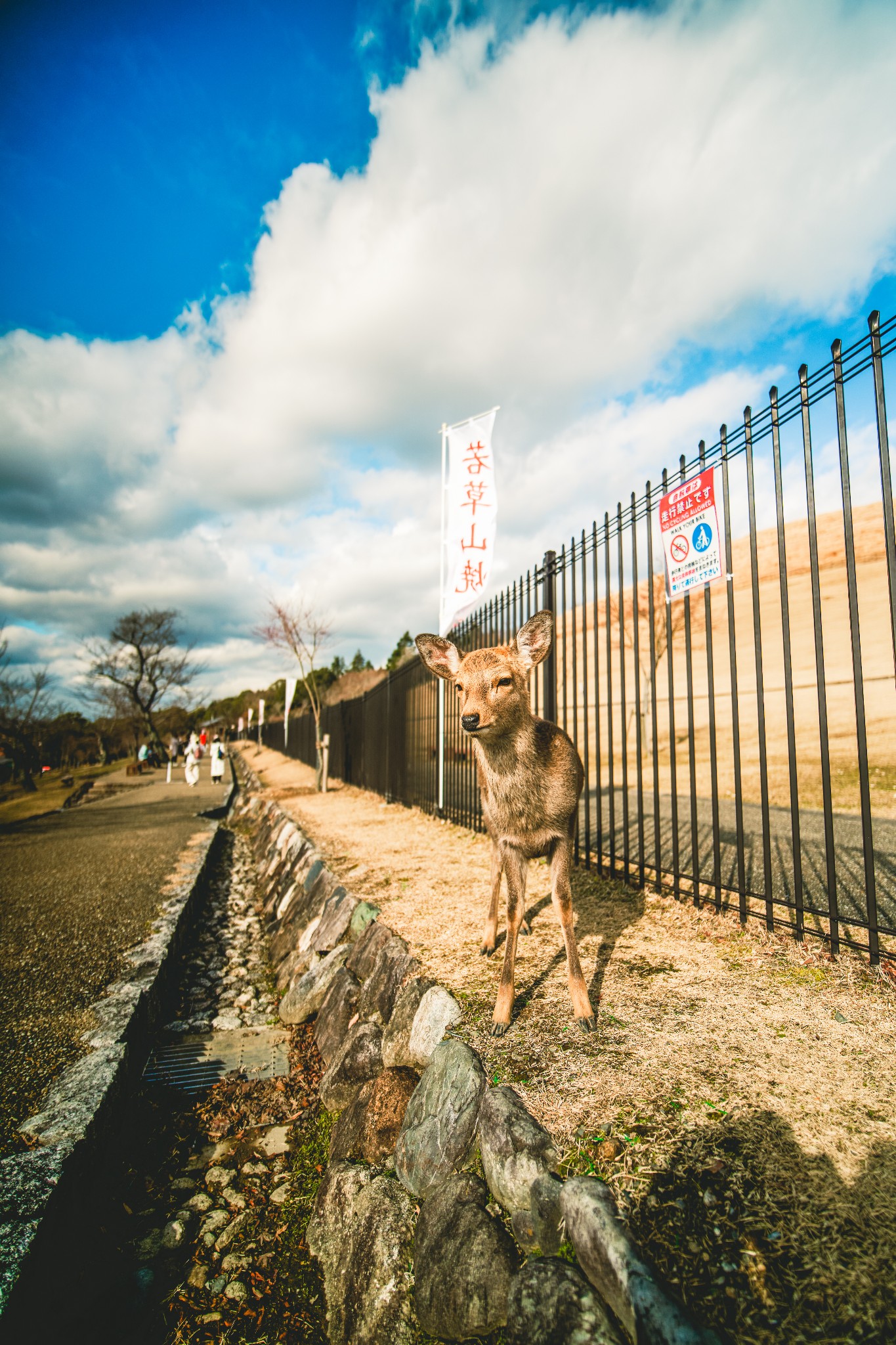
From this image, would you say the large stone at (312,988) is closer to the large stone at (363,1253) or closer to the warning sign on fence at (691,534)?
the large stone at (363,1253)

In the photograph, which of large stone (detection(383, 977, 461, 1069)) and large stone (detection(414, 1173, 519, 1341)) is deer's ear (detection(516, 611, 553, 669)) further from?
large stone (detection(414, 1173, 519, 1341))

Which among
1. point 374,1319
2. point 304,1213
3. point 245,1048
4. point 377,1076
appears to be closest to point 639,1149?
point 374,1319

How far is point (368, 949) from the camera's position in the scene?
404 cm

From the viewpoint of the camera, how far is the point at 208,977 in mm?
5570

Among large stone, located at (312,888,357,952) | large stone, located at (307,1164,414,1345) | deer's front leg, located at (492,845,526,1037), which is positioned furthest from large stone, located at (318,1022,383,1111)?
large stone, located at (312,888,357,952)

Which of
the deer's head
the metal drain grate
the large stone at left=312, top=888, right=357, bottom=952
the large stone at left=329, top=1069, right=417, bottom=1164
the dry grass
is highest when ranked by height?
the deer's head

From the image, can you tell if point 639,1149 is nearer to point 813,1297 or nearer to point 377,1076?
point 813,1297

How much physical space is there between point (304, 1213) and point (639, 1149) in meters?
1.87

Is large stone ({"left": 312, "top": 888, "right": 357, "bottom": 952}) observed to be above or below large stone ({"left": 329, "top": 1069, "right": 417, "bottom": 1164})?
above

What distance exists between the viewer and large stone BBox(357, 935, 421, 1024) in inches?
134

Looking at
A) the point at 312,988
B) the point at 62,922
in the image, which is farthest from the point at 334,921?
the point at 62,922

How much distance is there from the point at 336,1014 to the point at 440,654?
8.34 ft

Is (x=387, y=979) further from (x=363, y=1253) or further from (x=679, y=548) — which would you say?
(x=679, y=548)

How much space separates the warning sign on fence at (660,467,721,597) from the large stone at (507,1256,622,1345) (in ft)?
11.2
